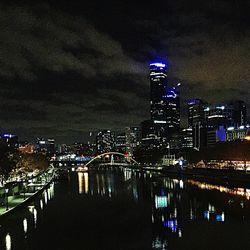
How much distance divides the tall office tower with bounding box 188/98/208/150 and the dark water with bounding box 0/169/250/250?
4655 inches

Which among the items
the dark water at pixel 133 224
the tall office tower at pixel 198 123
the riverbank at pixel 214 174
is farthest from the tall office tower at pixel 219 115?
the dark water at pixel 133 224

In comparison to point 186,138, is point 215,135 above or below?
above

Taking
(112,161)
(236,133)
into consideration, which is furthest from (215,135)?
(112,161)

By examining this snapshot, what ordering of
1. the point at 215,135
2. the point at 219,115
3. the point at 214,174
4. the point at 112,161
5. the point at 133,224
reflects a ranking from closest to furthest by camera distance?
the point at 133,224 → the point at 214,174 → the point at 215,135 → the point at 112,161 → the point at 219,115

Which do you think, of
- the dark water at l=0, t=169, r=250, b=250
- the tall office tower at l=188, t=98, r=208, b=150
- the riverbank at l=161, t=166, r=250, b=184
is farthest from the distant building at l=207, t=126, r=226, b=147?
the dark water at l=0, t=169, r=250, b=250

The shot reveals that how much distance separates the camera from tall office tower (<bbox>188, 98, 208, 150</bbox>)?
15788cm

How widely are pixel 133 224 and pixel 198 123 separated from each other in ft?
506

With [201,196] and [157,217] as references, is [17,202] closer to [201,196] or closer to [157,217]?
[157,217]

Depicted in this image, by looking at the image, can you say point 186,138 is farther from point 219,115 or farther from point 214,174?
point 214,174

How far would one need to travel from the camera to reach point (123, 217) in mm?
27578

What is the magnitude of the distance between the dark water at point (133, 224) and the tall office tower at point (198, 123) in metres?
118

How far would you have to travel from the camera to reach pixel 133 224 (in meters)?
24.6

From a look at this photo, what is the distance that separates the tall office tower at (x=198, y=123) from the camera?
158 meters

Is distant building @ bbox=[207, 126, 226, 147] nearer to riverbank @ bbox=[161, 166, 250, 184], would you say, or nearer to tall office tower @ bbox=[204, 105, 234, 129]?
tall office tower @ bbox=[204, 105, 234, 129]
